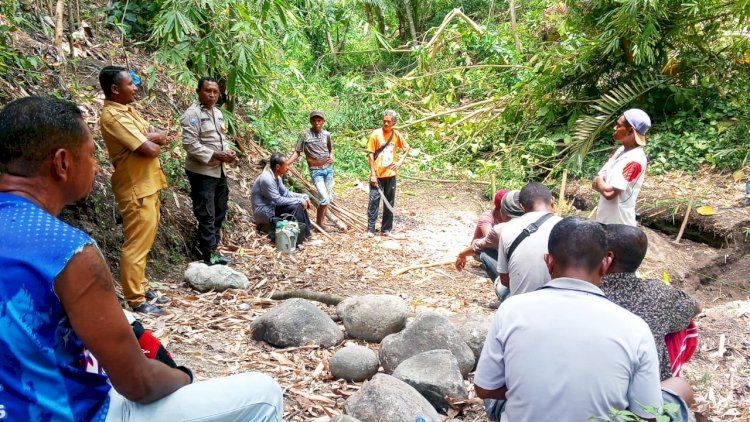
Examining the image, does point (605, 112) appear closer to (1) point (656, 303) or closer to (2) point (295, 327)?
(2) point (295, 327)

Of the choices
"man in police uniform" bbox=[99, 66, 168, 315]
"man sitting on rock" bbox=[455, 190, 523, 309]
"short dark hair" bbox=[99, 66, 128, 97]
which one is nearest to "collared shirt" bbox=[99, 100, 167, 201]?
"man in police uniform" bbox=[99, 66, 168, 315]

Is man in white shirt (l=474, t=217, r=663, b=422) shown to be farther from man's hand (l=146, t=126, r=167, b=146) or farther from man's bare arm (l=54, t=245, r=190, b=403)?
man's hand (l=146, t=126, r=167, b=146)

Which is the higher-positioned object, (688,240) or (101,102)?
(101,102)

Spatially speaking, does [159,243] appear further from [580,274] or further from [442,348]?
[580,274]

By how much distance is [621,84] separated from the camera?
10.8 meters

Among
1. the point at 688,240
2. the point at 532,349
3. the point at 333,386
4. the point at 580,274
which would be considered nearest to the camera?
the point at 532,349

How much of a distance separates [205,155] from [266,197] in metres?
1.84

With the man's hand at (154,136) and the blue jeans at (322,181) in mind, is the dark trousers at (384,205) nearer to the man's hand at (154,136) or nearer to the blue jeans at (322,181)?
the blue jeans at (322,181)

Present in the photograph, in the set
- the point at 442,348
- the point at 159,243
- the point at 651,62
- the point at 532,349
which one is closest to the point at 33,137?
the point at 532,349

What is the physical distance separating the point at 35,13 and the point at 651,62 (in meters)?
8.96

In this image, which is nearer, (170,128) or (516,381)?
(516,381)

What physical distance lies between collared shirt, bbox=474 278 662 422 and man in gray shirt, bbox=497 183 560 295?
1.22m

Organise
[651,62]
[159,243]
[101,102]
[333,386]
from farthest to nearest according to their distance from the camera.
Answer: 1. [651,62]
2. [101,102]
3. [159,243]
4. [333,386]

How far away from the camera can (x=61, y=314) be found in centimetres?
161
